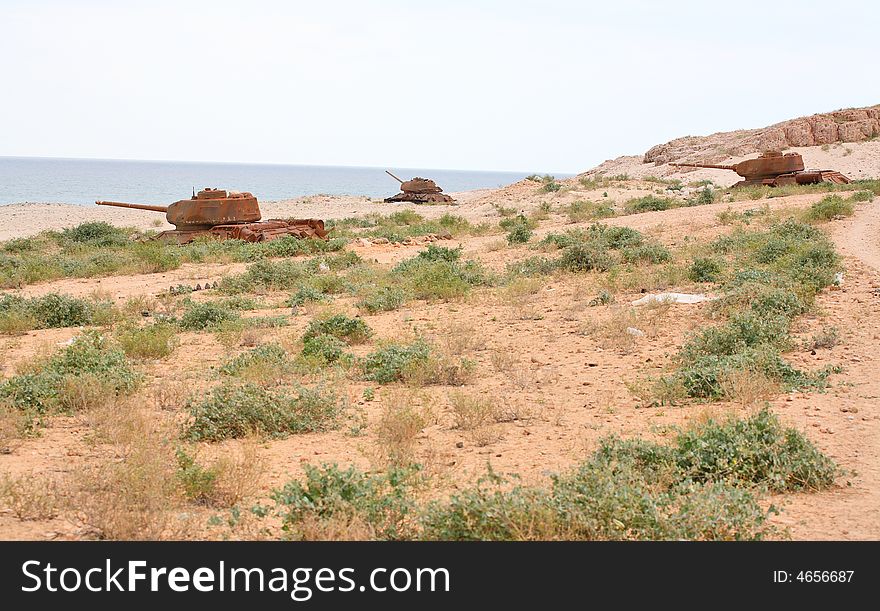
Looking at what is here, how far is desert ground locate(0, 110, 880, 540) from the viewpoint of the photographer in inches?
223

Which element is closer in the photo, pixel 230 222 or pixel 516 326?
pixel 516 326

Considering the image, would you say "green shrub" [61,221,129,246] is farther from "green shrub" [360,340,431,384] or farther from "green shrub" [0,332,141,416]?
"green shrub" [360,340,431,384]

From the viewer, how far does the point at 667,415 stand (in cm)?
775

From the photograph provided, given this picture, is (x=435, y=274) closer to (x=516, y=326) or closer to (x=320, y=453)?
(x=516, y=326)

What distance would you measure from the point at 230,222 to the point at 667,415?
59.9 ft

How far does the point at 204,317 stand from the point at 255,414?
5.53 metres

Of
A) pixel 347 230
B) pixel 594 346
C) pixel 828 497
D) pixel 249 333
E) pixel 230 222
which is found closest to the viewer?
pixel 828 497

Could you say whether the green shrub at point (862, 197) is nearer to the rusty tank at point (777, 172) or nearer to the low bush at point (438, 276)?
the rusty tank at point (777, 172)

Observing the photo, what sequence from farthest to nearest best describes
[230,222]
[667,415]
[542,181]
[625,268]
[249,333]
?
[542,181], [230,222], [625,268], [249,333], [667,415]

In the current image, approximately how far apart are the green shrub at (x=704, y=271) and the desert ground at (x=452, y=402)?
15cm

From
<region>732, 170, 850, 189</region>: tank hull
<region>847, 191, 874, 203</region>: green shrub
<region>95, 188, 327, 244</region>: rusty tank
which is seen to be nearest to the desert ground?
<region>95, 188, 327, 244</region>: rusty tank

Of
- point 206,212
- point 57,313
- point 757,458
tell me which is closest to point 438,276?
point 57,313

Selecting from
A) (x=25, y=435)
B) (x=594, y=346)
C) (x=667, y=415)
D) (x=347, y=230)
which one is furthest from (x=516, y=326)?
(x=347, y=230)

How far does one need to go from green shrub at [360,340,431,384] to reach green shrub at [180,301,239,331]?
3399 millimetres
